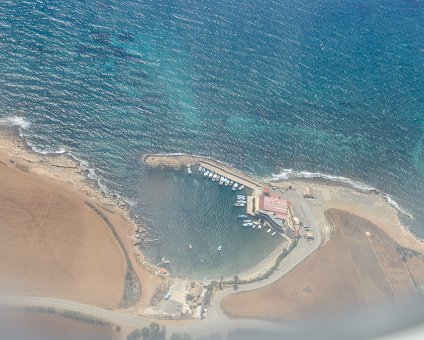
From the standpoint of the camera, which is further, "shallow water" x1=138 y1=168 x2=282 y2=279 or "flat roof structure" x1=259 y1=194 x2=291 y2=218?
"flat roof structure" x1=259 y1=194 x2=291 y2=218

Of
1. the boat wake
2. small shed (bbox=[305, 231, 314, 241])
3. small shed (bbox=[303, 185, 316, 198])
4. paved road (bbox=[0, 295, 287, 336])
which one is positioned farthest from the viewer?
the boat wake

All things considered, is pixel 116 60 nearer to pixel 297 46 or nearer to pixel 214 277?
pixel 297 46

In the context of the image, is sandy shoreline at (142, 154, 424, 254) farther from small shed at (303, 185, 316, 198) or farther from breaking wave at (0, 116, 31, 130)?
breaking wave at (0, 116, 31, 130)

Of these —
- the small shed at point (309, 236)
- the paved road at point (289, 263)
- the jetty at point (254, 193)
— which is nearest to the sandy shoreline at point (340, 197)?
the jetty at point (254, 193)

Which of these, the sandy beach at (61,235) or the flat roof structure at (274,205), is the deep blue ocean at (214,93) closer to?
the sandy beach at (61,235)

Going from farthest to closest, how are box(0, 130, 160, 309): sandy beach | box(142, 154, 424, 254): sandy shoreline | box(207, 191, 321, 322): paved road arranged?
box(142, 154, 424, 254): sandy shoreline < box(207, 191, 321, 322): paved road < box(0, 130, 160, 309): sandy beach

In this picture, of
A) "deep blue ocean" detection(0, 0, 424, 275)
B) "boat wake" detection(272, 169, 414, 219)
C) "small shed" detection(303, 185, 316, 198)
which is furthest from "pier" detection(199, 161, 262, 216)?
"small shed" detection(303, 185, 316, 198)
